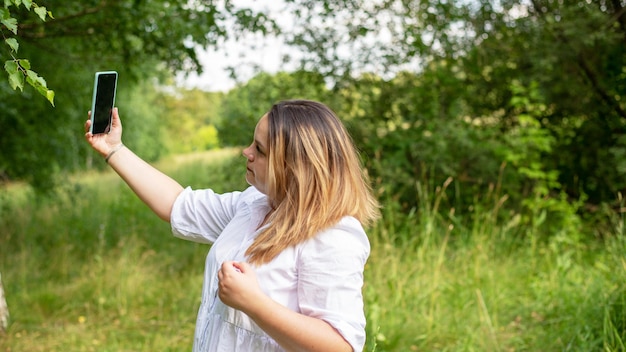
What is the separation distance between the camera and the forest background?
185 inches

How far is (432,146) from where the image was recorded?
7645mm

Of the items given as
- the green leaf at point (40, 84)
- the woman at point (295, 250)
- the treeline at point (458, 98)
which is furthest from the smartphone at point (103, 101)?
the treeline at point (458, 98)

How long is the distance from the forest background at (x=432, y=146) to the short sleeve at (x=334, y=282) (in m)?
2.41

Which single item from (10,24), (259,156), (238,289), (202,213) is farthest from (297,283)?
(10,24)

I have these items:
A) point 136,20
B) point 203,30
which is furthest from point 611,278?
point 136,20

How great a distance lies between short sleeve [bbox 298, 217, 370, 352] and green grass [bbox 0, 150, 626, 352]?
68.7 inches

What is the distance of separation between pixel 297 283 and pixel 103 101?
0.89 metres

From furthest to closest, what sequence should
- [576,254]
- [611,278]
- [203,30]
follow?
[576,254] < [203,30] < [611,278]

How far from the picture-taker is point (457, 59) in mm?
7715

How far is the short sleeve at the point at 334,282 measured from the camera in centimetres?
164

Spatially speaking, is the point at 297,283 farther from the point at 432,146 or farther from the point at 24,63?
the point at 432,146

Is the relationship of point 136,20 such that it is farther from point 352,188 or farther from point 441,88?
point 352,188

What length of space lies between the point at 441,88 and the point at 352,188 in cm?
644

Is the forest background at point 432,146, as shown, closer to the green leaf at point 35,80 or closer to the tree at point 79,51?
the tree at point 79,51
